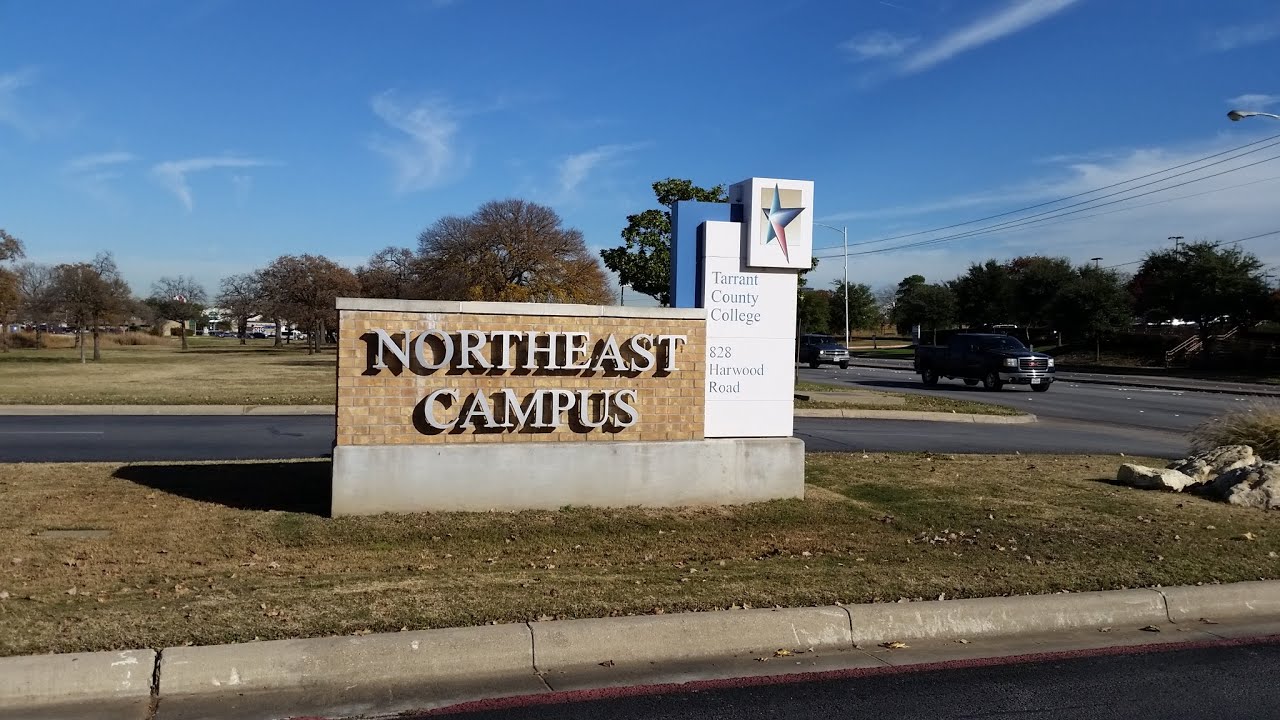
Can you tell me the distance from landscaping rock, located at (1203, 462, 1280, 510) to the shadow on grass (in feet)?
27.7

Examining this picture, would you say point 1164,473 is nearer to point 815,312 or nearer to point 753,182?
point 753,182

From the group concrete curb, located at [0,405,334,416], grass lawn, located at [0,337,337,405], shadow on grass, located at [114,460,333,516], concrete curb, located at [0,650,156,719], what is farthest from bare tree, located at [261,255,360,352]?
concrete curb, located at [0,650,156,719]

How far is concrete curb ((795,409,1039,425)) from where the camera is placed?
796 inches

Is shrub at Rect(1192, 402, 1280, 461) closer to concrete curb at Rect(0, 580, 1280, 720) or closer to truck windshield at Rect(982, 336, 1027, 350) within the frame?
concrete curb at Rect(0, 580, 1280, 720)

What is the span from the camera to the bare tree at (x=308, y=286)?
227 ft

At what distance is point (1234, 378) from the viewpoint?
137 feet

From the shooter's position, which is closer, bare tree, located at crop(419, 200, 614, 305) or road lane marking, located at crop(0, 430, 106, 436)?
road lane marking, located at crop(0, 430, 106, 436)

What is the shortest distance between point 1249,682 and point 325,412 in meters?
16.6

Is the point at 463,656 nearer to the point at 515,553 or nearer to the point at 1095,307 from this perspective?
the point at 515,553

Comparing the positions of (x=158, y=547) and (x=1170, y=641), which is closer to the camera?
(x=1170, y=641)

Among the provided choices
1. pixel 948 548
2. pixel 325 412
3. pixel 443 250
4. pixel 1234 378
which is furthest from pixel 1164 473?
pixel 443 250

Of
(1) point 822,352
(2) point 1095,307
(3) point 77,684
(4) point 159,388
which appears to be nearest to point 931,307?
(2) point 1095,307

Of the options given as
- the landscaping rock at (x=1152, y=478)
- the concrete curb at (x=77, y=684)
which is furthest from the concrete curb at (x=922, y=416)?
the concrete curb at (x=77, y=684)

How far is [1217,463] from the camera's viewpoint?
1068 centimetres
